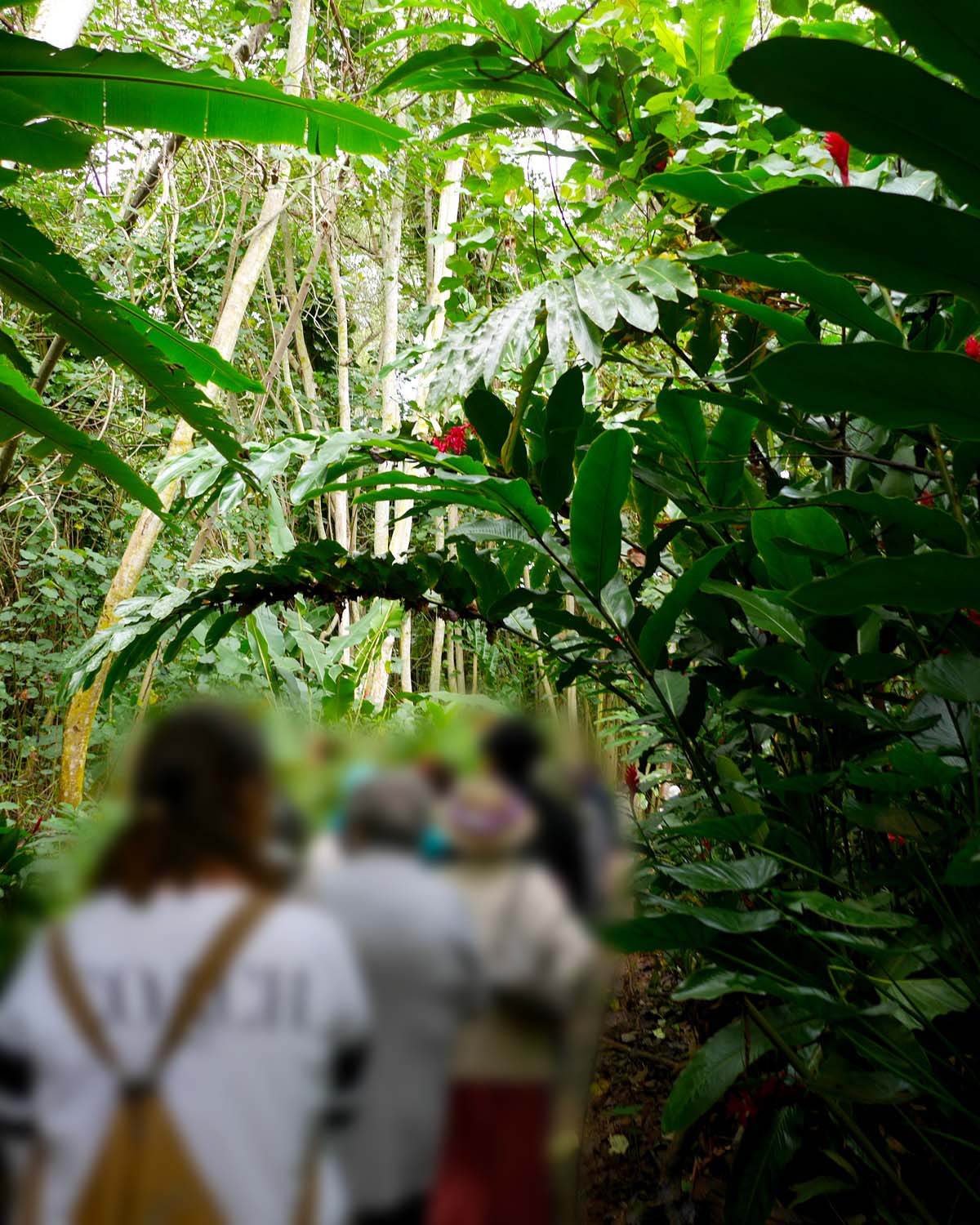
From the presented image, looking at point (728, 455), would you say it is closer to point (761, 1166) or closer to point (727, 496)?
point (727, 496)

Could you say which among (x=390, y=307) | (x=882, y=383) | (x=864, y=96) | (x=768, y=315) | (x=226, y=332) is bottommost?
(x=882, y=383)

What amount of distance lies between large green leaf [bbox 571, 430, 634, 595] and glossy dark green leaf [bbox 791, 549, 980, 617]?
0.23 m

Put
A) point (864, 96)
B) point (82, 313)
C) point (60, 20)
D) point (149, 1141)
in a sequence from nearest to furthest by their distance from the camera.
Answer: point (149, 1141), point (864, 96), point (82, 313), point (60, 20)

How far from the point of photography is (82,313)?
1.02 m

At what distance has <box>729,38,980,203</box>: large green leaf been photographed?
0.35 meters

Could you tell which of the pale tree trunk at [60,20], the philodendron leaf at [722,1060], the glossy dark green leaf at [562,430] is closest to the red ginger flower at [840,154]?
the glossy dark green leaf at [562,430]

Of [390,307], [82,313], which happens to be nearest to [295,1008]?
[82,313]

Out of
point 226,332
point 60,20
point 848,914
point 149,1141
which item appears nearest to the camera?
point 149,1141

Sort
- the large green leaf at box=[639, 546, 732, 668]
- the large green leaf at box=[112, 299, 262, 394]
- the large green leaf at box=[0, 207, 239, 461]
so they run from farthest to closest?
the large green leaf at box=[112, 299, 262, 394]
the large green leaf at box=[0, 207, 239, 461]
the large green leaf at box=[639, 546, 732, 668]

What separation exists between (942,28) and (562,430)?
48 cm

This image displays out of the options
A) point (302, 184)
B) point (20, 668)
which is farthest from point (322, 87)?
point (20, 668)

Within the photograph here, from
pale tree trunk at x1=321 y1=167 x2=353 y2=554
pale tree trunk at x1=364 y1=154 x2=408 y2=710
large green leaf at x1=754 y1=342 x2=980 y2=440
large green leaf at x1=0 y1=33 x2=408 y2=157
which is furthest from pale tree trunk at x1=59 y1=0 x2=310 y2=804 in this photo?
large green leaf at x1=754 y1=342 x2=980 y2=440

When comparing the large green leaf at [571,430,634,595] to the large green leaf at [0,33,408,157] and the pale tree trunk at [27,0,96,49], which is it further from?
the pale tree trunk at [27,0,96,49]

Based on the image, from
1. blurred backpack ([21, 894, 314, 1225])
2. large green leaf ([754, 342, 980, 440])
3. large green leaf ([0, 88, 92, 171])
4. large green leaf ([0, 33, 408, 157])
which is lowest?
blurred backpack ([21, 894, 314, 1225])
